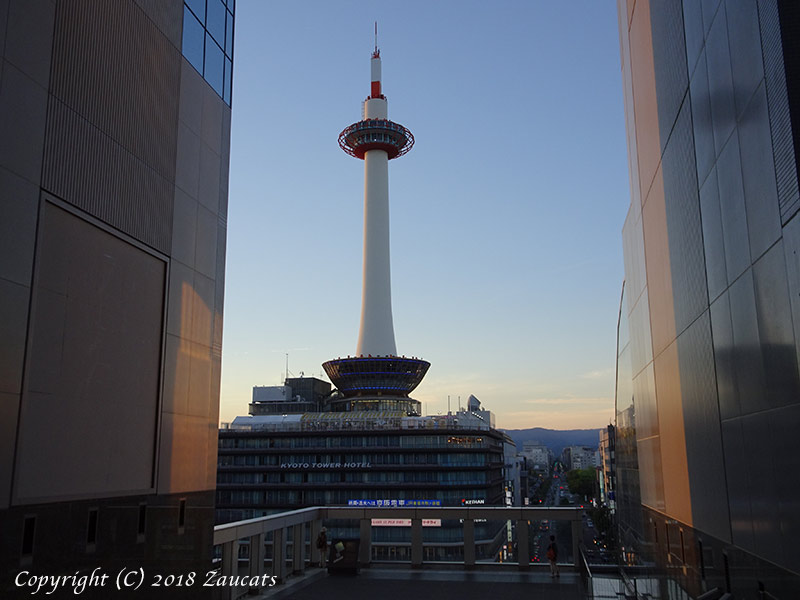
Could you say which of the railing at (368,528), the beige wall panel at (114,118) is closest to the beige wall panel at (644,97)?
the beige wall panel at (114,118)

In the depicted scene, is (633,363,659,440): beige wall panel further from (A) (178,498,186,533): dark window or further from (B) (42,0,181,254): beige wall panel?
(B) (42,0,181,254): beige wall panel

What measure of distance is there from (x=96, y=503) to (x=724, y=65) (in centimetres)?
1379

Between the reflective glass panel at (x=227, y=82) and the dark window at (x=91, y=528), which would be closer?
the dark window at (x=91, y=528)

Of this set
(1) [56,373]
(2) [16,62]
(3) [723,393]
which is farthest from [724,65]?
(1) [56,373]

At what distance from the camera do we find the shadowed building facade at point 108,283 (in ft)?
39.8

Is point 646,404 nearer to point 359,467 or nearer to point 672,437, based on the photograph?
point 672,437

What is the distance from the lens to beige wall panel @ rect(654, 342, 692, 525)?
13391 mm

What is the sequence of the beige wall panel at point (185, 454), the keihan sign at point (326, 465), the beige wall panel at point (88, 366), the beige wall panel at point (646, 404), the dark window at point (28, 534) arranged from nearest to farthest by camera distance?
the dark window at point (28, 534)
the beige wall panel at point (88, 366)
the beige wall panel at point (185, 454)
the beige wall panel at point (646, 404)
the keihan sign at point (326, 465)

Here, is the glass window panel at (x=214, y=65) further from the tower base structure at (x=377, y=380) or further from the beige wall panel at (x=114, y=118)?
the tower base structure at (x=377, y=380)

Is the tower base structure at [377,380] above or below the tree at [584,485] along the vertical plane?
above

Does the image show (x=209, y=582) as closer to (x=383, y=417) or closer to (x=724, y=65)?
(x=724, y=65)

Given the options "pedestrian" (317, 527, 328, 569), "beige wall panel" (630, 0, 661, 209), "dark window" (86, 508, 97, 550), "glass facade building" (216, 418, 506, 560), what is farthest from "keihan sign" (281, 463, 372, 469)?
"dark window" (86, 508, 97, 550)

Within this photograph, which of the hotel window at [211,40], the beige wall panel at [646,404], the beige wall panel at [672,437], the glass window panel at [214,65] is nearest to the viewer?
the beige wall panel at [672,437]

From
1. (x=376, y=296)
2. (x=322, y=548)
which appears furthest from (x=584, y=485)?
(x=322, y=548)
